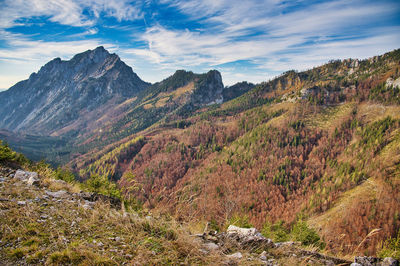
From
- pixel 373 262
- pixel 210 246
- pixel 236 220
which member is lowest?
pixel 373 262

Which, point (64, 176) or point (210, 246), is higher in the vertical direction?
point (64, 176)

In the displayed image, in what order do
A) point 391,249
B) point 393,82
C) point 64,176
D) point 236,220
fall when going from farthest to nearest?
point 393,82, point 64,176, point 391,249, point 236,220

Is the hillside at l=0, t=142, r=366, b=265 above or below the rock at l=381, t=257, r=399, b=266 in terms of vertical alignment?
above

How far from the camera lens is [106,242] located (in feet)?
12.1

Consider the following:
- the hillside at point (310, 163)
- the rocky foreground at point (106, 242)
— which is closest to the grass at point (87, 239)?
the rocky foreground at point (106, 242)

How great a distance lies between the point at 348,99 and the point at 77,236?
838ft

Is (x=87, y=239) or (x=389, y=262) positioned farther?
(x=389, y=262)

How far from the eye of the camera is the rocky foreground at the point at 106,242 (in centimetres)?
313

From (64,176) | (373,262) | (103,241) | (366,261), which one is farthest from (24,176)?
(373,262)

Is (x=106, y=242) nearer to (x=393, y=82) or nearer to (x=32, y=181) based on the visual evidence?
(x=32, y=181)

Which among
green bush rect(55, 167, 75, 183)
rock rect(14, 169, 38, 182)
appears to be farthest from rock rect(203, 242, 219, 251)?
green bush rect(55, 167, 75, 183)

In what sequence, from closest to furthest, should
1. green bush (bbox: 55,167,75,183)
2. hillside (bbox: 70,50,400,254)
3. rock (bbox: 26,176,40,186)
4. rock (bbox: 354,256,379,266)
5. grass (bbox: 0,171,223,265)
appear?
1. grass (bbox: 0,171,223,265)
2. rock (bbox: 354,256,379,266)
3. rock (bbox: 26,176,40,186)
4. green bush (bbox: 55,167,75,183)
5. hillside (bbox: 70,50,400,254)

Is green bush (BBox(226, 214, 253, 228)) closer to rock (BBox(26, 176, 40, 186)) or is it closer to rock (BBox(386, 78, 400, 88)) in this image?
rock (BBox(26, 176, 40, 186))

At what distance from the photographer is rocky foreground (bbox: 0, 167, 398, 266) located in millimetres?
3135
